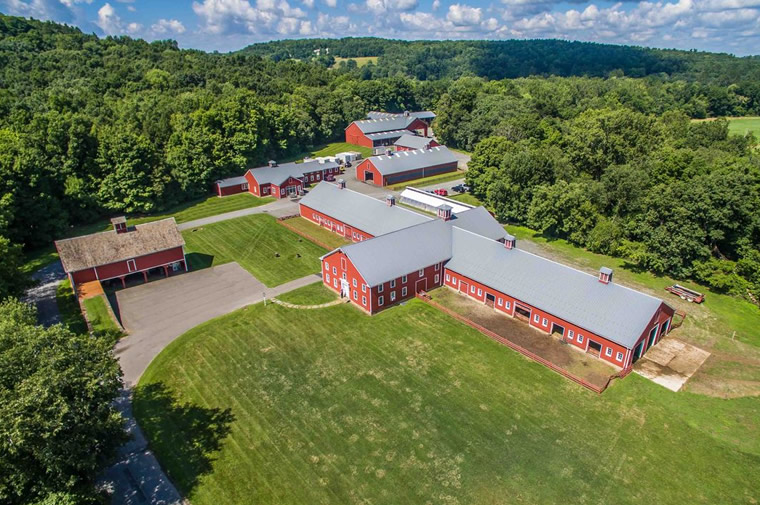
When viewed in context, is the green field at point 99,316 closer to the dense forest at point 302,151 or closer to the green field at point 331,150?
the dense forest at point 302,151

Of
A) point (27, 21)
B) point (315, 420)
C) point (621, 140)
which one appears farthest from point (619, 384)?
point (27, 21)

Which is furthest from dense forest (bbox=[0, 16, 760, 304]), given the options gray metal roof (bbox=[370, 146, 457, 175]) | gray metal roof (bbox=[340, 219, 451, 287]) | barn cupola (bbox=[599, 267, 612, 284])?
gray metal roof (bbox=[340, 219, 451, 287])

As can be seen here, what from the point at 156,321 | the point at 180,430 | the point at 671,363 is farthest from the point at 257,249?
the point at 671,363

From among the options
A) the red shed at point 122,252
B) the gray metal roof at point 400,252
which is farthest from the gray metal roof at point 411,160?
the red shed at point 122,252

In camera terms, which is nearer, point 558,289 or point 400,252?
point 558,289

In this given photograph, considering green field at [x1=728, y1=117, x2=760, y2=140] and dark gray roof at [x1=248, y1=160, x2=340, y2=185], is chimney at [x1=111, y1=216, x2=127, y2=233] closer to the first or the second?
dark gray roof at [x1=248, y1=160, x2=340, y2=185]

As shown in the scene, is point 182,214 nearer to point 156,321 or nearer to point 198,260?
point 198,260

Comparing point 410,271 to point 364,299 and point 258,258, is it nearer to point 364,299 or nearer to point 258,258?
point 364,299
